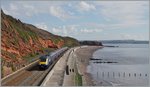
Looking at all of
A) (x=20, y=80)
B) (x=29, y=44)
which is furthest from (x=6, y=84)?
(x=29, y=44)

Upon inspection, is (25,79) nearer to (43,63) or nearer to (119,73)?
(43,63)

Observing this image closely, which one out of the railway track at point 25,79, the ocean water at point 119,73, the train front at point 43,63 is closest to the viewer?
the railway track at point 25,79

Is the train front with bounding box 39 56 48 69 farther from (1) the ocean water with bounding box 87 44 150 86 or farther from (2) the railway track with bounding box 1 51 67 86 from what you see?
(1) the ocean water with bounding box 87 44 150 86

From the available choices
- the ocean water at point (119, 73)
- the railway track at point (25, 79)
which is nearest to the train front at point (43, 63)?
the railway track at point (25, 79)

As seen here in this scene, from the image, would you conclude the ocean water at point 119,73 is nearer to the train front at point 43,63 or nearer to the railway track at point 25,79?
the train front at point 43,63

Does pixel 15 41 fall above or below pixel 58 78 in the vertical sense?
above

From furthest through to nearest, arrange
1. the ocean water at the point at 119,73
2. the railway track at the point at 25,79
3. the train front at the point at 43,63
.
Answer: the ocean water at the point at 119,73, the train front at the point at 43,63, the railway track at the point at 25,79

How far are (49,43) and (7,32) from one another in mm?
56282

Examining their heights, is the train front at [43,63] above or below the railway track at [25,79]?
above

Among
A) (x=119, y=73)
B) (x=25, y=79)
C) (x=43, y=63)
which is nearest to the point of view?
(x=25, y=79)

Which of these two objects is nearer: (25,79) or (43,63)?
(25,79)

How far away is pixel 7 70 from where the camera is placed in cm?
4197

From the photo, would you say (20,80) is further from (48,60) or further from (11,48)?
(11,48)

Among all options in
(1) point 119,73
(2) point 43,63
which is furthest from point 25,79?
→ (1) point 119,73
